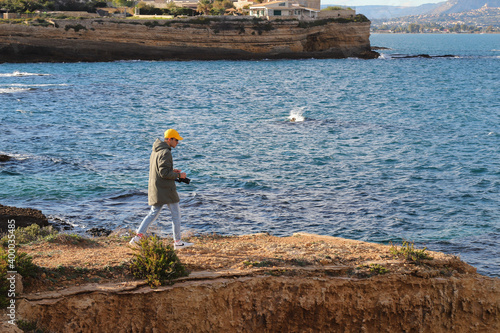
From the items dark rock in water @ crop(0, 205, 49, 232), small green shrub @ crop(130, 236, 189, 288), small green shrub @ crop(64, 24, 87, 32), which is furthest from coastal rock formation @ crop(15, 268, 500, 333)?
small green shrub @ crop(64, 24, 87, 32)

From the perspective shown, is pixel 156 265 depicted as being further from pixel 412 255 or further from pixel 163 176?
pixel 412 255

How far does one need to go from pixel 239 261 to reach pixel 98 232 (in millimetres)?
6124

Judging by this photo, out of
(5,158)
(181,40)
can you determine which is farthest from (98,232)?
(181,40)

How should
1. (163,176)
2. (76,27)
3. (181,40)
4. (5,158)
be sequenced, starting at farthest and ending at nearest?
1. (181,40)
2. (76,27)
3. (5,158)
4. (163,176)

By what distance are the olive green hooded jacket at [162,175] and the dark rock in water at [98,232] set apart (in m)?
4.74

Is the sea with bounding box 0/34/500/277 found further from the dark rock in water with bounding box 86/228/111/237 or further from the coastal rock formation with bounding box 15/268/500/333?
the coastal rock formation with bounding box 15/268/500/333

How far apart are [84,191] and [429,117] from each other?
81.3ft

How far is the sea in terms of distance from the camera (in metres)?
14.7

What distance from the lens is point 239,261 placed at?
8234 mm

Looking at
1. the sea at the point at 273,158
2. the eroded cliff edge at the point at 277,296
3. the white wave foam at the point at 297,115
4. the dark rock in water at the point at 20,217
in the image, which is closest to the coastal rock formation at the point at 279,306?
the eroded cliff edge at the point at 277,296

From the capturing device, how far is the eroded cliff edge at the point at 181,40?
71375mm

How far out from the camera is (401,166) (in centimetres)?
2114

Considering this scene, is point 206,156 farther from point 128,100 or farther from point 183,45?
point 183,45

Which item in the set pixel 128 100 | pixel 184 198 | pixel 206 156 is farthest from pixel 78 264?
pixel 128 100
